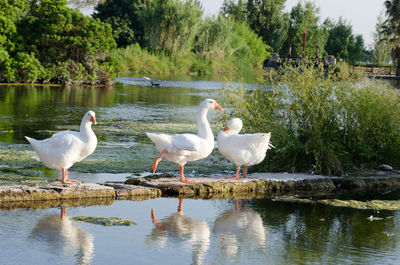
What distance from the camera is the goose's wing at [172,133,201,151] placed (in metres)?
10.7

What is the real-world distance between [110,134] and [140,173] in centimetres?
596

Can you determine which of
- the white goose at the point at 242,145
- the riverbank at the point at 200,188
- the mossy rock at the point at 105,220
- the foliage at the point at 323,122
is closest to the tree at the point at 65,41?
the foliage at the point at 323,122

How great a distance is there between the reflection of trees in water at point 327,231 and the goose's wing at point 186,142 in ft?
4.50

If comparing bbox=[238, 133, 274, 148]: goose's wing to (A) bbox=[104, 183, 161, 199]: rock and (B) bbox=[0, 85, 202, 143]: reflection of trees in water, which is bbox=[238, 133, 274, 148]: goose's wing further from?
(B) bbox=[0, 85, 202, 143]: reflection of trees in water

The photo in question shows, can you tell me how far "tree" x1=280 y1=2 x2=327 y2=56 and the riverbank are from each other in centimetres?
9028

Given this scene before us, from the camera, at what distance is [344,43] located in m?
101

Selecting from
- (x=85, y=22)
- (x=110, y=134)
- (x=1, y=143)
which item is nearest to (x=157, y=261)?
(x=1, y=143)

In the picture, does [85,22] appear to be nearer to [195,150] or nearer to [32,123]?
[32,123]

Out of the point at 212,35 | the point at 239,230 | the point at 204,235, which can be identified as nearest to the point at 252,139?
the point at 239,230

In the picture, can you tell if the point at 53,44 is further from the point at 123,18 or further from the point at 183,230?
the point at 183,230

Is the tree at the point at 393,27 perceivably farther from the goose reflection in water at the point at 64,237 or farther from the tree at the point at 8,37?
the goose reflection in water at the point at 64,237

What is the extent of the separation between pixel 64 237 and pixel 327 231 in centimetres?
368

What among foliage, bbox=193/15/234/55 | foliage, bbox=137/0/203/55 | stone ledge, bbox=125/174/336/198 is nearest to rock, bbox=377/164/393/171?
stone ledge, bbox=125/174/336/198

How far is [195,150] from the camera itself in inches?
425
